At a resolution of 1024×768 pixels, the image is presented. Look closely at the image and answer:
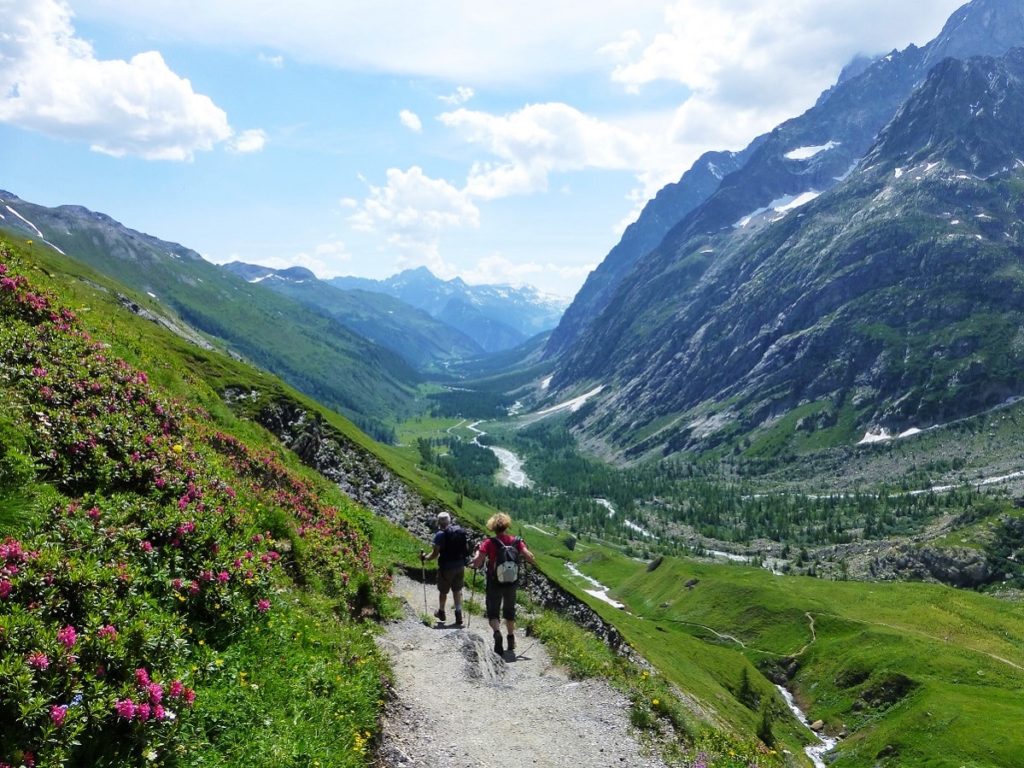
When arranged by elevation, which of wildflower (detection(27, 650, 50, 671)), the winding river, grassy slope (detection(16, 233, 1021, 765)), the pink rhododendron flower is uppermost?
wildflower (detection(27, 650, 50, 671))

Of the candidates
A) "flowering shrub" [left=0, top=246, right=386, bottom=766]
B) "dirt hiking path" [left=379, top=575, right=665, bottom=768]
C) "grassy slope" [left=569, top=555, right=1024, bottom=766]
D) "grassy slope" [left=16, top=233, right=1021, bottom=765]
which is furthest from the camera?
"grassy slope" [left=569, top=555, right=1024, bottom=766]

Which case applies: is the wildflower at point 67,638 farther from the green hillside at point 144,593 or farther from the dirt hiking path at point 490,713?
the dirt hiking path at point 490,713

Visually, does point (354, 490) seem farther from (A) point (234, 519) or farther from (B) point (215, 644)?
(B) point (215, 644)

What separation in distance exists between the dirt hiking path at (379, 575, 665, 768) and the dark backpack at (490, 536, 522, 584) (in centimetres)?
259

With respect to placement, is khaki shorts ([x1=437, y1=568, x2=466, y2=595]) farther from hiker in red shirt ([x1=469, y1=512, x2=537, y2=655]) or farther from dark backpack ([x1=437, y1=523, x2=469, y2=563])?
hiker in red shirt ([x1=469, y1=512, x2=537, y2=655])

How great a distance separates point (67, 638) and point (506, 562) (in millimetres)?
13124

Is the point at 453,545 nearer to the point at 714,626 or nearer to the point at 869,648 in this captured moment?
the point at 869,648

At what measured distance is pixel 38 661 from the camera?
29.4 feet

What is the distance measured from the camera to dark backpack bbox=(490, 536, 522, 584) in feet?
67.3

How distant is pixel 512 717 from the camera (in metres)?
16.7

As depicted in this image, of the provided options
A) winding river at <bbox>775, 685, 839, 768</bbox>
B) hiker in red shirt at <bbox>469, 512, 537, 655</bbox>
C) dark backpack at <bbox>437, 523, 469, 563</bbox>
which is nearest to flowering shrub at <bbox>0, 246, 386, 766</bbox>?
dark backpack at <bbox>437, 523, 469, 563</bbox>

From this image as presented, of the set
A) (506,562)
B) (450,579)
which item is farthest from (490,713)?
(450,579)

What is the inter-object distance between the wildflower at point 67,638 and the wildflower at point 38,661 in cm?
37

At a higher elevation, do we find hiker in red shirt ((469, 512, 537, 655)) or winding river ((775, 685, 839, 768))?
hiker in red shirt ((469, 512, 537, 655))
